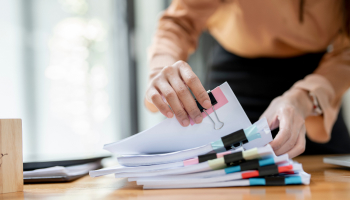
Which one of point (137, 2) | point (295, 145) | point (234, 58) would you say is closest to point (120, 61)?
point (137, 2)

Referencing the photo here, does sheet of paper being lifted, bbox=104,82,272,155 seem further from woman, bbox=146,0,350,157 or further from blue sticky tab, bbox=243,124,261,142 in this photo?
woman, bbox=146,0,350,157

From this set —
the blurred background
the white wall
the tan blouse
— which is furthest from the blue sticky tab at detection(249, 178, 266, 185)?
the white wall

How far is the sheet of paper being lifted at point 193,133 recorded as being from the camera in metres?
0.43

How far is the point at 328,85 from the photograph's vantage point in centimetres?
73

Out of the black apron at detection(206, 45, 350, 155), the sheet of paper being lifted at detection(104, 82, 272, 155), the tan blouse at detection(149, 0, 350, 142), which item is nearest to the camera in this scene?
the sheet of paper being lifted at detection(104, 82, 272, 155)

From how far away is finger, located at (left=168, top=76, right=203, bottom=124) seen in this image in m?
0.44

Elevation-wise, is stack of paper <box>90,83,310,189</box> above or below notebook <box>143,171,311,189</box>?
above

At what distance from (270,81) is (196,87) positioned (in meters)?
0.69

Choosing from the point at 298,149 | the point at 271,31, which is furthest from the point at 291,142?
the point at 271,31

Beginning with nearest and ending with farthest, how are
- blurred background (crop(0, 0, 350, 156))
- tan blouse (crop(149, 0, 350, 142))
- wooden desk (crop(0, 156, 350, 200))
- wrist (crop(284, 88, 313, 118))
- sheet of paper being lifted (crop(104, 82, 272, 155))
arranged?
wooden desk (crop(0, 156, 350, 200)) < sheet of paper being lifted (crop(104, 82, 272, 155)) < wrist (crop(284, 88, 313, 118)) < tan blouse (crop(149, 0, 350, 142)) < blurred background (crop(0, 0, 350, 156))

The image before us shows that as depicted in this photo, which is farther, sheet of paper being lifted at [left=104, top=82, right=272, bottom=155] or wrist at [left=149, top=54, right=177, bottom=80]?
wrist at [left=149, top=54, right=177, bottom=80]

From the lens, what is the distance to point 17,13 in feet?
5.11

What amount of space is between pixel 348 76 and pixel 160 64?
58 centimetres

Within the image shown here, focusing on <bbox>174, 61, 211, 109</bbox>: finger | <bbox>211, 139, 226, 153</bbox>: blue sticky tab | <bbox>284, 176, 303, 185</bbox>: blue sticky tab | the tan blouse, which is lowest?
<bbox>284, 176, 303, 185</bbox>: blue sticky tab
